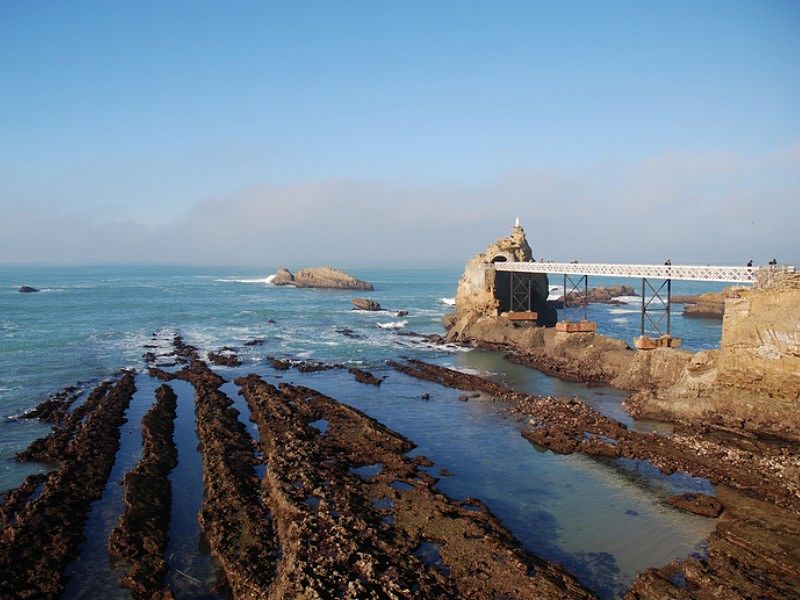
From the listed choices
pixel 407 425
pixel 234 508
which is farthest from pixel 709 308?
pixel 234 508

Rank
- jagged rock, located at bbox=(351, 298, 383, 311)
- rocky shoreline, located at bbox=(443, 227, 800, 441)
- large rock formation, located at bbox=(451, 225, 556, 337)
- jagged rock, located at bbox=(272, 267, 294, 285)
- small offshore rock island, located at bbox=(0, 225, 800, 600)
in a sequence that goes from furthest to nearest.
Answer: jagged rock, located at bbox=(272, 267, 294, 285)
jagged rock, located at bbox=(351, 298, 383, 311)
large rock formation, located at bbox=(451, 225, 556, 337)
rocky shoreline, located at bbox=(443, 227, 800, 441)
small offshore rock island, located at bbox=(0, 225, 800, 600)

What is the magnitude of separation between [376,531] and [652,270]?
28678mm

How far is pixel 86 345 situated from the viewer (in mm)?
45000

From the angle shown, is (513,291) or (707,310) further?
(707,310)

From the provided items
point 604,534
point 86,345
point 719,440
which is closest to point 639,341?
point 719,440

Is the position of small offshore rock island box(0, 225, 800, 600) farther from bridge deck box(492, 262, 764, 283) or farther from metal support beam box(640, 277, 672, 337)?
bridge deck box(492, 262, 764, 283)

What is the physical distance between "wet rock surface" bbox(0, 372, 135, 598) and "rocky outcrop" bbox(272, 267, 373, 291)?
303ft

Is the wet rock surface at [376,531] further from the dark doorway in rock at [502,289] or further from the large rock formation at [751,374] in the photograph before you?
the dark doorway in rock at [502,289]

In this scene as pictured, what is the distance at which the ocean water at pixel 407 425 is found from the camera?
14883 millimetres

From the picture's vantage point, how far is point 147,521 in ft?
51.8

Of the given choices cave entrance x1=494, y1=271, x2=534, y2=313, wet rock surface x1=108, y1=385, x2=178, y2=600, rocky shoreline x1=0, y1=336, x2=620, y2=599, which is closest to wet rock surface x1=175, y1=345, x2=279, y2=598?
rocky shoreline x1=0, y1=336, x2=620, y2=599

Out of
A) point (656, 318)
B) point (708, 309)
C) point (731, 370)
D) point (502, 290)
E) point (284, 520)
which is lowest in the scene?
point (284, 520)

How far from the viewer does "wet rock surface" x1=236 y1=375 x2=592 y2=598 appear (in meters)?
12.6

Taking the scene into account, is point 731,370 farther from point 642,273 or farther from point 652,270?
point 642,273
